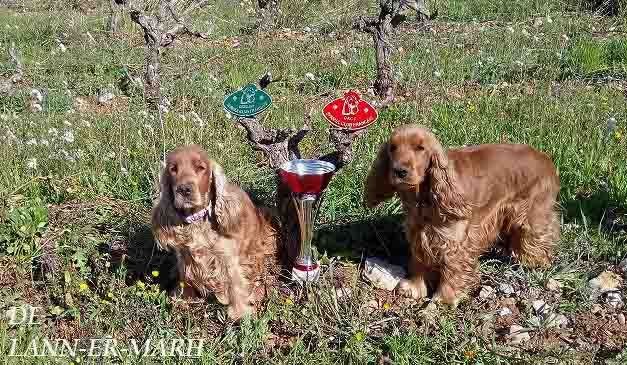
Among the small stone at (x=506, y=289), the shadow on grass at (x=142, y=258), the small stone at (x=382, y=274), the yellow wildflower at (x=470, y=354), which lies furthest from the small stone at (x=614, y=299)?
the shadow on grass at (x=142, y=258)

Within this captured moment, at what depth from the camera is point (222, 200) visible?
320cm

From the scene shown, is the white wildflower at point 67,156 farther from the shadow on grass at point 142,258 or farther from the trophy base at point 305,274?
the trophy base at point 305,274

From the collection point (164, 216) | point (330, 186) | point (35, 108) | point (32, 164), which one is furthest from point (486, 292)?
point (35, 108)

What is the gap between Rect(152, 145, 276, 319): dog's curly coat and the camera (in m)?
3.06

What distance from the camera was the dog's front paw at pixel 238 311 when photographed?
3443mm

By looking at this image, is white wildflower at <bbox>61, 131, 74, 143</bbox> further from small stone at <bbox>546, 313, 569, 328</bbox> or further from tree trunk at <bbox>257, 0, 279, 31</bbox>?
tree trunk at <bbox>257, 0, 279, 31</bbox>

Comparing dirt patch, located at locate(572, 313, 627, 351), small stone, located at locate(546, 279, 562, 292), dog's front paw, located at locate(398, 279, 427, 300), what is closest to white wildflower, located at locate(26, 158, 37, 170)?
dog's front paw, located at locate(398, 279, 427, 300)

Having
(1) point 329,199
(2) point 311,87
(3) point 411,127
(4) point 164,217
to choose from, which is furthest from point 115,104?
(3) point 411,127

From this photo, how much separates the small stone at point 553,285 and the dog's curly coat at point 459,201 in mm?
150

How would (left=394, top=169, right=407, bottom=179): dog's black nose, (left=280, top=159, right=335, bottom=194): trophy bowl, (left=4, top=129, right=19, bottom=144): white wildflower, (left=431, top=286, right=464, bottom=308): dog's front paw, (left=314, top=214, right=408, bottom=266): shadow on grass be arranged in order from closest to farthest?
(left=394, top=169, right=407, bottom=179): dog's black nose
(left=280, top=159, right=335, bottom=194): trophy bowl
(left=431, top=286, right=464, bottom=308): dog's front paw
(left=314, top=214, right=408, bottom=266): shadow on grass
(left=4, top=129, right=19, bottom=144): white wildflower

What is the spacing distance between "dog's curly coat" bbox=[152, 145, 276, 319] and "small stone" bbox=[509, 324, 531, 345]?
53.9 inches

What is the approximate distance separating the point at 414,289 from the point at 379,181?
2.28ft

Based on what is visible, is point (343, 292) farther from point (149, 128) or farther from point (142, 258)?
point (149, 128)

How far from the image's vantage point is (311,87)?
23.2 feet
